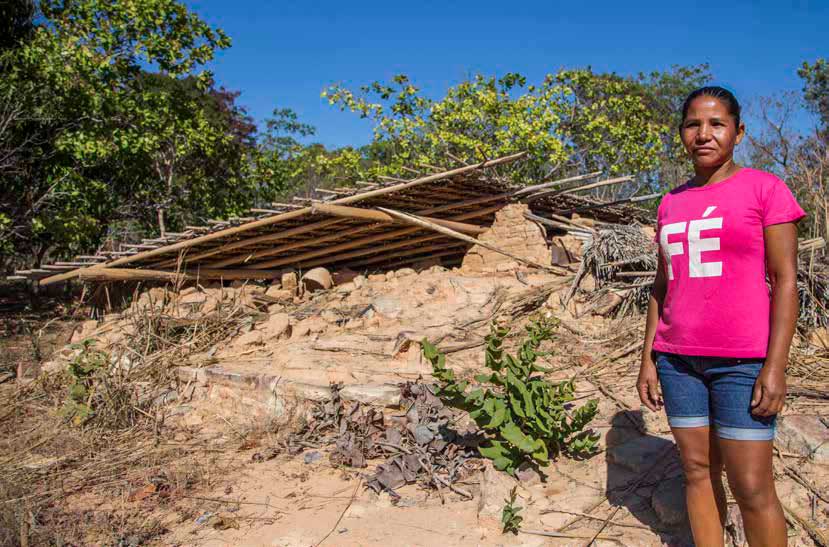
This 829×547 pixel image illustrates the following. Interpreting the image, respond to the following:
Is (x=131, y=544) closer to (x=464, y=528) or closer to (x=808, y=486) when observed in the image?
(x=464, y=528)

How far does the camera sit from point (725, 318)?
6.08 ft

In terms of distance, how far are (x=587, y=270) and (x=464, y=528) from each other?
3725 millimetres

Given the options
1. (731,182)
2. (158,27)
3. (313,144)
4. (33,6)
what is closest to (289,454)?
(731,182)

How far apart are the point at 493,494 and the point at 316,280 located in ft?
15.5

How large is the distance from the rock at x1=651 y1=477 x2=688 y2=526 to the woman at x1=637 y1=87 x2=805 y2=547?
590 millimetres

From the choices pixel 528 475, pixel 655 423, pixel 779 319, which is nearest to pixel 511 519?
pixel 528 475

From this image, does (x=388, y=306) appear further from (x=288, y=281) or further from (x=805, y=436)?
(x=805, y=436)

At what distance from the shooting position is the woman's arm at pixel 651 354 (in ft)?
7.22

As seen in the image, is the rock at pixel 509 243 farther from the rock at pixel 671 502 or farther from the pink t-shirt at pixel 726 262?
the pink t-shirt at pixel 726 262

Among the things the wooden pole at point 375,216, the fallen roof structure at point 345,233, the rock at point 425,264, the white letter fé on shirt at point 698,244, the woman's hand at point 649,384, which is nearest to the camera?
the white letter fé on shirt at point 698,244

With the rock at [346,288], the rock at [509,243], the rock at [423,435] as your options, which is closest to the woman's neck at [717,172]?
the rock at [423,435]

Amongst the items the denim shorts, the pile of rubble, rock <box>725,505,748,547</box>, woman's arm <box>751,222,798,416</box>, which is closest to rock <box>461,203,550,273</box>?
the pile of rubble

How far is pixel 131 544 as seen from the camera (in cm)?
290

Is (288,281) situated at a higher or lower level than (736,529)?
higher
